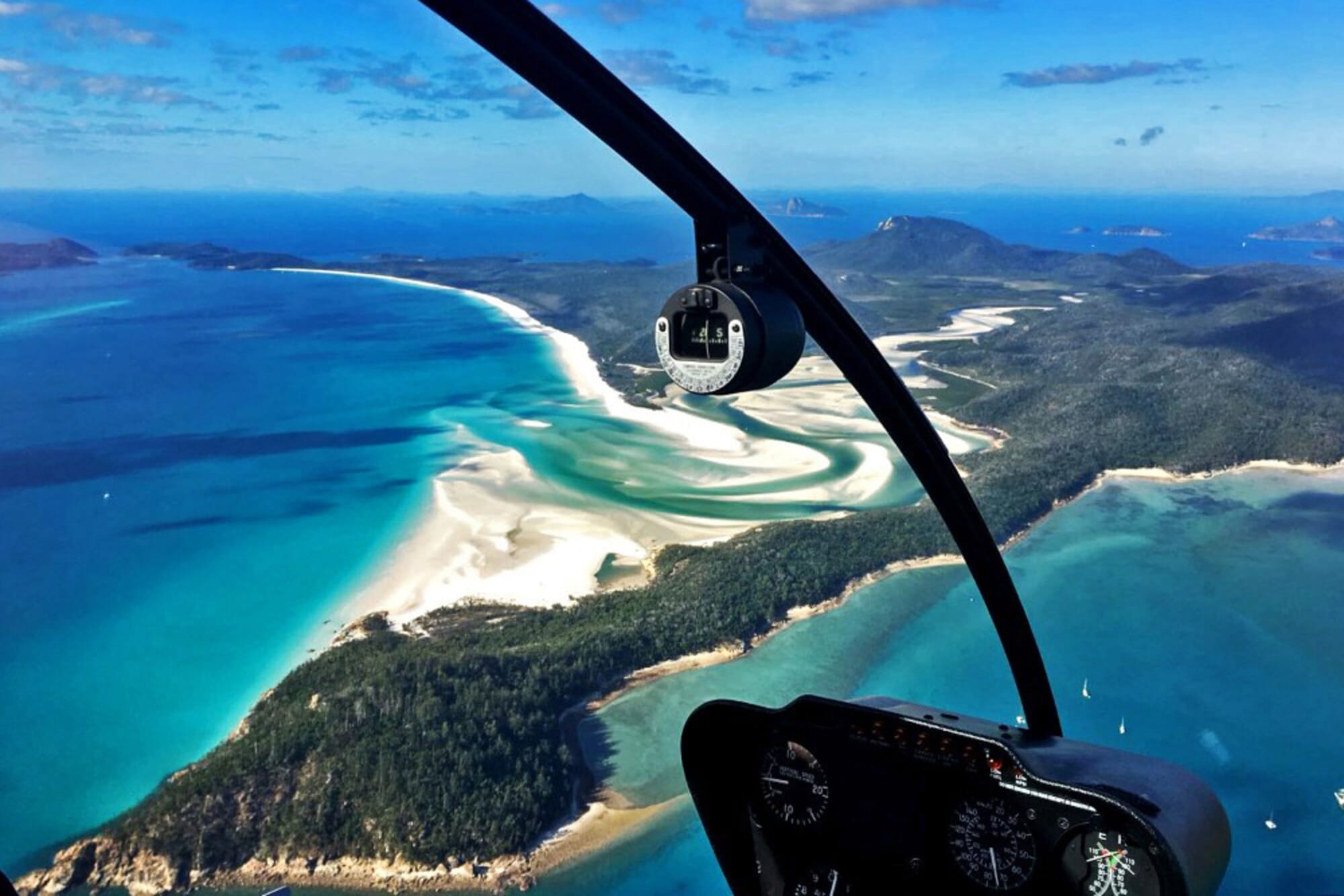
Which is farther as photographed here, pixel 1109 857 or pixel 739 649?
pixel 739 649

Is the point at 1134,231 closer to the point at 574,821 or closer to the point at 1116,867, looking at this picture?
the point at 574,821

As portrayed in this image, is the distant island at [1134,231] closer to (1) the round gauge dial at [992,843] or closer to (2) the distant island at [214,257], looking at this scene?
(2) the distant island at [214,257]

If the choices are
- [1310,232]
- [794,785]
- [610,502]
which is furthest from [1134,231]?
[794,785]

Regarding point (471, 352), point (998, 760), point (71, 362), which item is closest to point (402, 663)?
point (998, 760)

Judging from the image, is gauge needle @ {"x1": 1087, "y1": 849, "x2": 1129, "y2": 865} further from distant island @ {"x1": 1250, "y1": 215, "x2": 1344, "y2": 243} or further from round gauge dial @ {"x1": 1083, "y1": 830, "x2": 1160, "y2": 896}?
distant island @ {"x1": 1250, "y1": 215, "x2": 1344, "y2": 243}

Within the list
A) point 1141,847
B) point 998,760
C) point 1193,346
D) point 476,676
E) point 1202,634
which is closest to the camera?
point 1141,847

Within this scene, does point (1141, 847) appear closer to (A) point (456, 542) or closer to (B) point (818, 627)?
(B) point (818, 627)
